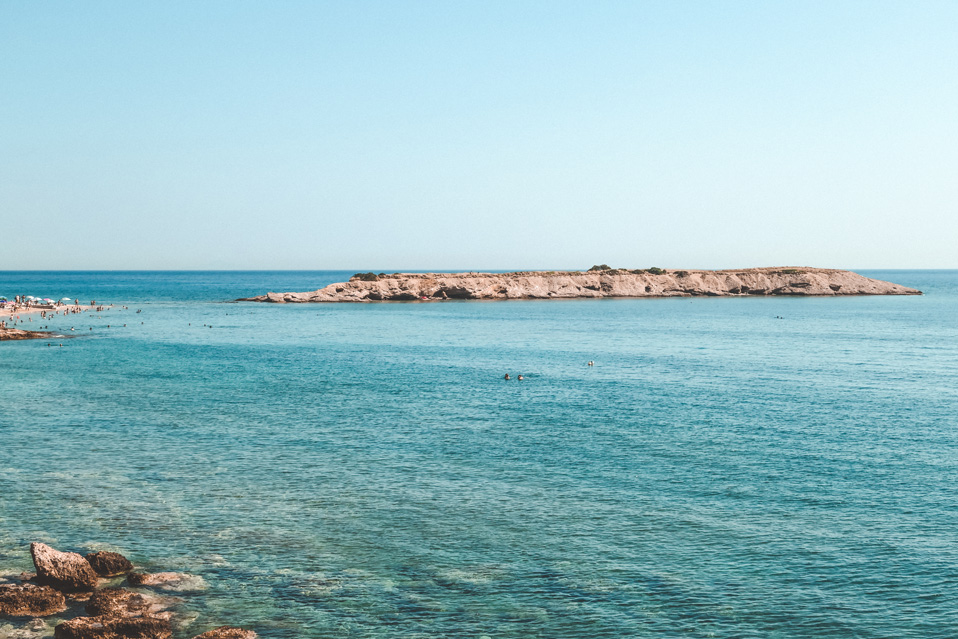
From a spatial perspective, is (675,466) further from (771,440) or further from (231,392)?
(231,392)

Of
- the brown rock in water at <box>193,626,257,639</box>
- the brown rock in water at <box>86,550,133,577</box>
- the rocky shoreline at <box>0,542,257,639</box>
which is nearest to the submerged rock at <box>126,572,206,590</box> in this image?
the rocky shoreline at <box>0,542,257,639</box>

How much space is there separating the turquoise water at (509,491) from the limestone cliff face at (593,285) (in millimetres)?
95630

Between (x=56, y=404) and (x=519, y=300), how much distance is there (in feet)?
403

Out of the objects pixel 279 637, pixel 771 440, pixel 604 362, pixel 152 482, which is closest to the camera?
pixel 279 637

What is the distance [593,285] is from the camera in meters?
168

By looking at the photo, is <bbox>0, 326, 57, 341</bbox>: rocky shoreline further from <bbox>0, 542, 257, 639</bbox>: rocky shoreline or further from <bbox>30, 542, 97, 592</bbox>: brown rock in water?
<bbox>30, 542, 97, 592</bbox>: brown rock in water

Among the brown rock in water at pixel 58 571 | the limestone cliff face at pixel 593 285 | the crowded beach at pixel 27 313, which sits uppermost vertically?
the limestone cliff face at pixel 593 285

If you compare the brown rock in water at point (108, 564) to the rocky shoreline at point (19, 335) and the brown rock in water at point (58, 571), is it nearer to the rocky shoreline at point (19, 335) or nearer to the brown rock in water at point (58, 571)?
the brown rock in water at point (58, 571)

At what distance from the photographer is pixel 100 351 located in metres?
73.2

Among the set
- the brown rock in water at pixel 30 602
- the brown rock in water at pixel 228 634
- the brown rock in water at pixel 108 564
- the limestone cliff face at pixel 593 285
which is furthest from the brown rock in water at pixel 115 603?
the limestone cliff face at pixel 593 285

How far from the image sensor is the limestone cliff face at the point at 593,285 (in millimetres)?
157625

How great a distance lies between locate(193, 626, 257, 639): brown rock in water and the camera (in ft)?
52.8

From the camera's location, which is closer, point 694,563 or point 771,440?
point 694,563

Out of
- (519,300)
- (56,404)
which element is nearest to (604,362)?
(56,404)
